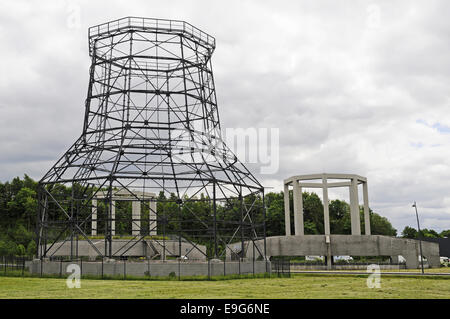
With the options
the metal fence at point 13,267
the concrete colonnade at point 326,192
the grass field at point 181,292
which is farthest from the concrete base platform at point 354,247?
the grass field at point 181,292

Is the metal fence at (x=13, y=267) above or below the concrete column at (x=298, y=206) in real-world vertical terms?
below

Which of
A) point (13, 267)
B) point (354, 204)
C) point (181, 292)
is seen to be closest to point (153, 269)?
point (181, 292)

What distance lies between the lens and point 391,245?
198 feet

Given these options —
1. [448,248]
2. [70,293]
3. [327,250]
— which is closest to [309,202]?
[448,248]

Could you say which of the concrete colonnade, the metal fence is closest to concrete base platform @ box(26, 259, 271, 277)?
the metal fence

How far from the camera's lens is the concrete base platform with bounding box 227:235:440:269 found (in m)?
59.6

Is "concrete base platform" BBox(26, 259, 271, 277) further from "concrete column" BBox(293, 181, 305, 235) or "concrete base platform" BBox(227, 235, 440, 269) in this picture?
"concrete column" BBox(293, 181, 305, 235)

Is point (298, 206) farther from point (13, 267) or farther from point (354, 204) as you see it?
point (13, 267)

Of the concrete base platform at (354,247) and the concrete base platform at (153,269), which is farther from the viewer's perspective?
the concrete base platform at (354,247)

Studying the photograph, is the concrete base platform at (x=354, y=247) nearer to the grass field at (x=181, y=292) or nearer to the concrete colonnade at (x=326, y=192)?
the concrete colonnade at (x=326, y=192)

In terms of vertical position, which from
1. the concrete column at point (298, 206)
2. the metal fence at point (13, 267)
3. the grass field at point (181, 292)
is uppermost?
the concrete column at point (298, 206)

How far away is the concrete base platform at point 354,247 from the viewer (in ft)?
196

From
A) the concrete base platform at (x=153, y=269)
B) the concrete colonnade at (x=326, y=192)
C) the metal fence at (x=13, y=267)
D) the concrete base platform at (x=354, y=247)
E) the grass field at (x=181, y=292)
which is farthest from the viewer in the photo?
the concrete colonnade at (x=326, y=192)

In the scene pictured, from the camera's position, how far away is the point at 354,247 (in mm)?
61688
